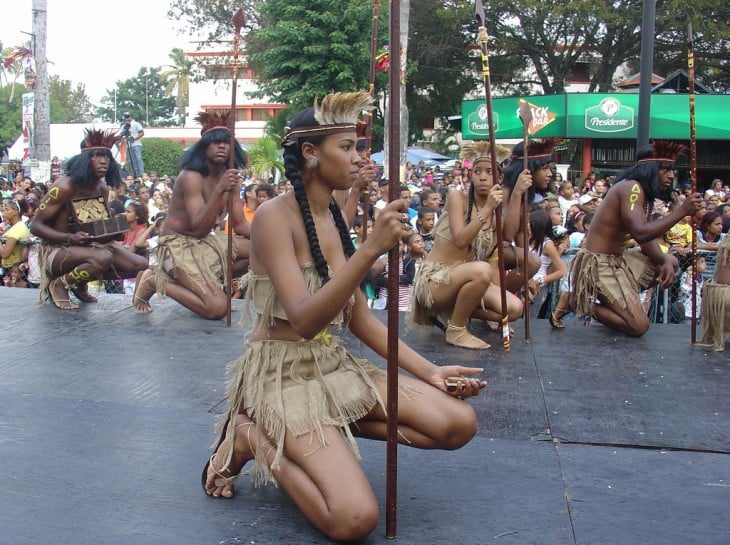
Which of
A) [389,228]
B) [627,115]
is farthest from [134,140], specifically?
[389,228]

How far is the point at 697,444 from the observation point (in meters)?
3.99

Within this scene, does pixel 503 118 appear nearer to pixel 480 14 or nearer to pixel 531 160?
pixel 531 160

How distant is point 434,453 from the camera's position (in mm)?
3834

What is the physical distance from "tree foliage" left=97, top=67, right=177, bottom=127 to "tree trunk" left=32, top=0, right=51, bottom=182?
65.6 m

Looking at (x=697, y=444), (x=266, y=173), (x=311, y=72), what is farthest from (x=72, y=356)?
(x=311, y=72)

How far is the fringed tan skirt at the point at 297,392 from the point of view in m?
3.06

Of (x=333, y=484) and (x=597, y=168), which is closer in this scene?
(x=333, y=484)

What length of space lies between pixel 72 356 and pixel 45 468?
215cm

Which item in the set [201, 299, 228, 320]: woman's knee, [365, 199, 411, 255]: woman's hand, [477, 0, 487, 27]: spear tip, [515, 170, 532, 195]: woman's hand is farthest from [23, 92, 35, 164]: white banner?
[365, 199, 411, 255]: woman's hand

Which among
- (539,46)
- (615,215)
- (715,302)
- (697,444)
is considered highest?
(539,46)

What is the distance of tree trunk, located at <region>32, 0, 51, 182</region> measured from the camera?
14.9 m

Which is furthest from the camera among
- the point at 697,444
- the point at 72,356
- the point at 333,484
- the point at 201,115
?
the point at 201,115

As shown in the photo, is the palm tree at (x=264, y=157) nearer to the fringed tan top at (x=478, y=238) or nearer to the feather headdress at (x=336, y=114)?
the fringed tan top at (x=478, y=238)

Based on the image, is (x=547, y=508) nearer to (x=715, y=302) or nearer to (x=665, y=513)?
(x=665, y=513)
